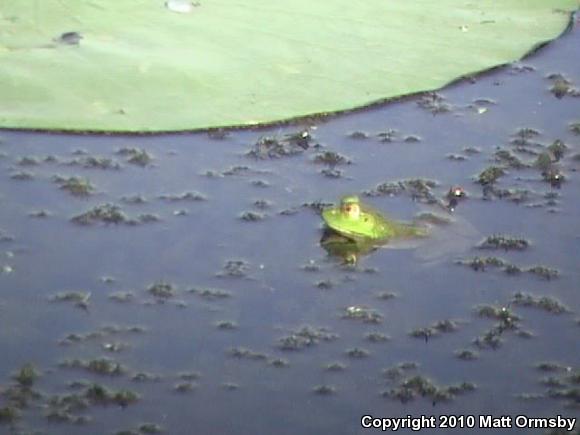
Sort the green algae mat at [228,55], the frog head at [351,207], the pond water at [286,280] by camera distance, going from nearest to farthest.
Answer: the pond water at [286,280]
the frog head at [351,207]
the green algae mat at [228,55]

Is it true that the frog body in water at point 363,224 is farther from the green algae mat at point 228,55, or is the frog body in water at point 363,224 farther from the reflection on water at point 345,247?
the green algae mat at point 228,55

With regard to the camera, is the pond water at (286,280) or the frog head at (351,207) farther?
the frog head at (351,207)

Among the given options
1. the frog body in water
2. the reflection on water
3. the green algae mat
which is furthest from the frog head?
the green algae mat

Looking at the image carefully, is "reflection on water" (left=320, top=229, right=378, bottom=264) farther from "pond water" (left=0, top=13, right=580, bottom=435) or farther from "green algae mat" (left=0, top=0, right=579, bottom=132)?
"green algae mat" (left=0, top=0, right=579, bottom=132)

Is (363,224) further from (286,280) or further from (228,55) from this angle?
(228,55)

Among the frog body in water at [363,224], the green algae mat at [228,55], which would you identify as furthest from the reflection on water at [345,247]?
the green algae mat at [228,55]

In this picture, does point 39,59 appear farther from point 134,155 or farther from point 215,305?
point 215,305
